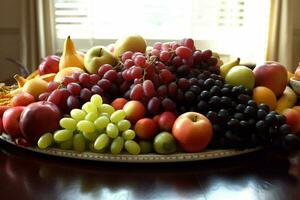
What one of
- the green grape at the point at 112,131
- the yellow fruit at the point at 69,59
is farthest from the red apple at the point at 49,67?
the green grape at the point at 112,131

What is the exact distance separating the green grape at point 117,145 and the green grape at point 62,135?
9cm

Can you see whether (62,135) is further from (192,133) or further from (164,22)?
(164,22)

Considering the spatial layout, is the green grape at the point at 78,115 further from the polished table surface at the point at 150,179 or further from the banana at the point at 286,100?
the banana at the point at 286,100

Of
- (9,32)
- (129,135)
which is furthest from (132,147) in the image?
(9,32)

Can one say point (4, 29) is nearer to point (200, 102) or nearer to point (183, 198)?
point (200, 102)

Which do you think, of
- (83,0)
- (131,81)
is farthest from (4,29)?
(131,81)

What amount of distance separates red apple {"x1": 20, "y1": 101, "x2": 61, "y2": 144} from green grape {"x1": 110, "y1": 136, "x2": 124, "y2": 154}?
138mm

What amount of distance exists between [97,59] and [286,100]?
494 mm

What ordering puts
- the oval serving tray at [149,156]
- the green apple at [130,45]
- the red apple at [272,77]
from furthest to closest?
1. the green apple at [130,45]
2. the red apple at [272,77]
3. the oval serving tray at [149,156]

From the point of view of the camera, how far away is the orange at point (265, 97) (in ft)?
2.87

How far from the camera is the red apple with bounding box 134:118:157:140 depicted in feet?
2.45

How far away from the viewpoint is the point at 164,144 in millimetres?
722

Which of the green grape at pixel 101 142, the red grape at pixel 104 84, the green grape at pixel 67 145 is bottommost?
the green grape at pixel 67 145

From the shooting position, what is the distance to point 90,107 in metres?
0.79
